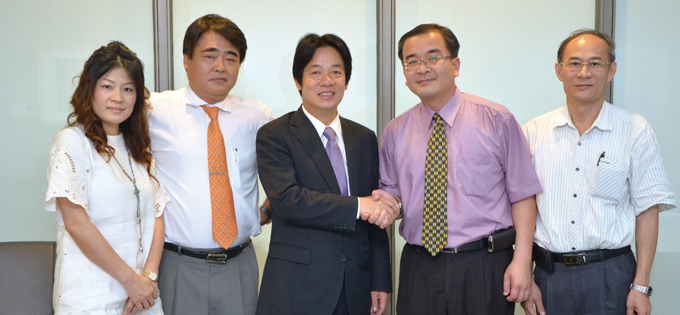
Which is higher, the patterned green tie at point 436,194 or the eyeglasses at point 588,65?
the eyeglasses at point 588,65

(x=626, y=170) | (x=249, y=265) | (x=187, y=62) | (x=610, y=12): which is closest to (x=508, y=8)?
(x=610, y=12)

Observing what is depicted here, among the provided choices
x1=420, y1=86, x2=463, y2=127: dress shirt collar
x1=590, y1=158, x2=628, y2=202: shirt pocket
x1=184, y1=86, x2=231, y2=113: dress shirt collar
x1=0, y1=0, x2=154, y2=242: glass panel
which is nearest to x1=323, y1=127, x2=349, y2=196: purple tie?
x1=420, y1=86, x2=463, y2=127: dress shirt collar

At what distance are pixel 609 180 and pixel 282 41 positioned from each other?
2.09 metres

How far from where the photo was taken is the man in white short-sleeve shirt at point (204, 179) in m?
2.24

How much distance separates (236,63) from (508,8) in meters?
1.94

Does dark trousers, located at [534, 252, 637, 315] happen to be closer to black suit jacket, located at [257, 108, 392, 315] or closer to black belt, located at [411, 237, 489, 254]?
black belt, located at [411, 237, 489, 254]

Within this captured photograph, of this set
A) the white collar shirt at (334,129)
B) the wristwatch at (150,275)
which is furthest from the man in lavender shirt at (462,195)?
the wristwatch at (150,275)

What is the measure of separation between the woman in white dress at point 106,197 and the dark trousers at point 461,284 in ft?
3.65

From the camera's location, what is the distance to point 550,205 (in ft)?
7.23

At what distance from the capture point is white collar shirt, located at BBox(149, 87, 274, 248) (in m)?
2.25

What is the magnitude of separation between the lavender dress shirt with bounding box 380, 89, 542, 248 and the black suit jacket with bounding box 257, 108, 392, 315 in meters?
0.22

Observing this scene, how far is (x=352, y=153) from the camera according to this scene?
2.16 metres

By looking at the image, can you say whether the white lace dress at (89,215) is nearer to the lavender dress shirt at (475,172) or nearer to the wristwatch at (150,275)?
the wristwatch at (150,275)

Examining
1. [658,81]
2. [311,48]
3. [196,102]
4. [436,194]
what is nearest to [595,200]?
[436,194]
